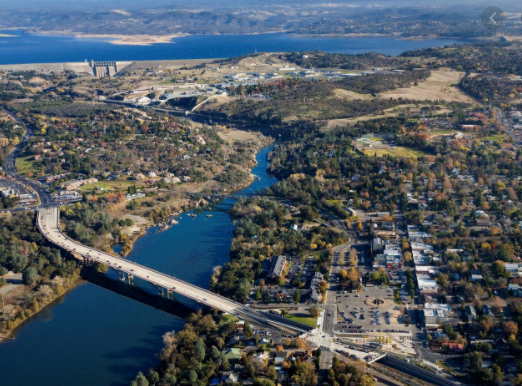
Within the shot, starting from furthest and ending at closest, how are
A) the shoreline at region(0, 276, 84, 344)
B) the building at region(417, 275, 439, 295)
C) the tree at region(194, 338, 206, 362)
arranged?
1. the building at region(417, 275, 439, 295)
2. the shoreline at region(0, 276, 84, 344)
3. the tree at region(194, 338, 206, 362)

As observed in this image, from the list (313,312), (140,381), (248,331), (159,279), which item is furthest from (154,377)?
(159,279)

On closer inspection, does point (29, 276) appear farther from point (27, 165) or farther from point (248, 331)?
point (27, 165)

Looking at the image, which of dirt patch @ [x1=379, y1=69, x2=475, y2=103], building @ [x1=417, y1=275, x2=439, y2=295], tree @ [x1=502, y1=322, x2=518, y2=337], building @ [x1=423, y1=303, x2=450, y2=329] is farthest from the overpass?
dirt patch @ [x1=379, y1=69, x2=475, y2=103]

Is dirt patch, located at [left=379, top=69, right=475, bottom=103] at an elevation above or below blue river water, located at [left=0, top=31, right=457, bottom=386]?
above

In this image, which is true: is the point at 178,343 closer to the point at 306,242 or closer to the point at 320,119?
the point at 306,242

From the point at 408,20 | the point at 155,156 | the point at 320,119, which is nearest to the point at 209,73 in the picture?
the point at 320,119

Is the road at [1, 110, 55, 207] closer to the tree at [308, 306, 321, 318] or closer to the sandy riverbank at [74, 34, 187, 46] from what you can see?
the tree at [308, 306, 321, 318]
